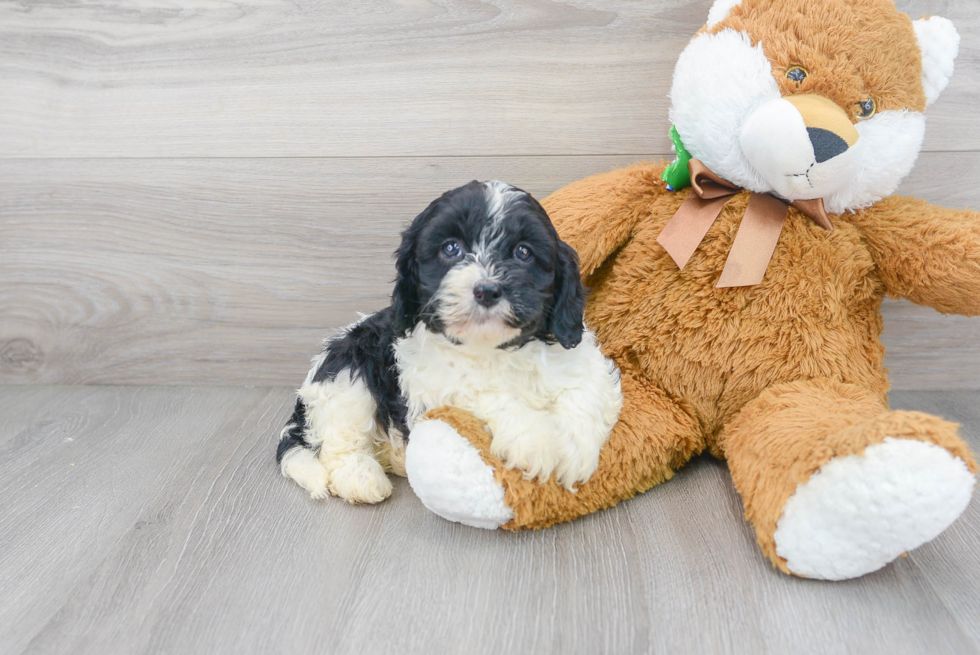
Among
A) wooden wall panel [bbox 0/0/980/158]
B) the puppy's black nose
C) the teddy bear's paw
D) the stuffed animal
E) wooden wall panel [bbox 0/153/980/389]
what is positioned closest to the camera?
the teddy bear's paw

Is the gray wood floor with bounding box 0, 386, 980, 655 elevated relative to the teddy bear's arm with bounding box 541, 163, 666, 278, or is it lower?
lower

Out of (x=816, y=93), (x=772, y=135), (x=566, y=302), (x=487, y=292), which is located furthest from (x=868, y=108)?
(x=487, y=292)

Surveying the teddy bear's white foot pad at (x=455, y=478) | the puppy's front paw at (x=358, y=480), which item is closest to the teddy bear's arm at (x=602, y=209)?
the teddy bear's white foot pad at (x=455, y=478)

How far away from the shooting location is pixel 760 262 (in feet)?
4.62

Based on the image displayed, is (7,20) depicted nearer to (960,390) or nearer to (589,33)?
(589,33)

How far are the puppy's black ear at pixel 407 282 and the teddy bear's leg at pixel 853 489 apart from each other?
26.9 inches

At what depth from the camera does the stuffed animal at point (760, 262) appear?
1251 mm

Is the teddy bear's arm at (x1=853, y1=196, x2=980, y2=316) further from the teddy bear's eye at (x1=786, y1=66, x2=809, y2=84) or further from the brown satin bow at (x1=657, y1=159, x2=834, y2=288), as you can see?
the teddy bear's eye at (x1=786, y1=66, x2=809, y2=84)

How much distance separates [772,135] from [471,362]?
688 mm

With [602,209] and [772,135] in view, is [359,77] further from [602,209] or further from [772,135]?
[772,135]

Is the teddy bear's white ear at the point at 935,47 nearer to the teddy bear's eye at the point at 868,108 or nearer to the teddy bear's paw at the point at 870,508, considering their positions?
the teddy bear's eye at the point at 868,108

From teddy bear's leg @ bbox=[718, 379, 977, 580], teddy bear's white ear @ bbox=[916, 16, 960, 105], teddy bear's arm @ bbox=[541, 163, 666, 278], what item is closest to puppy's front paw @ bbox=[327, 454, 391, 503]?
teddy bear's arm @ bbox=[541, 163, 666, 278]

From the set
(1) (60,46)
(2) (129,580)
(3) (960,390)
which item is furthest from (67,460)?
(3) (960,390)

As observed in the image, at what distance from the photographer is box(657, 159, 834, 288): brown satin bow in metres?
1.41
